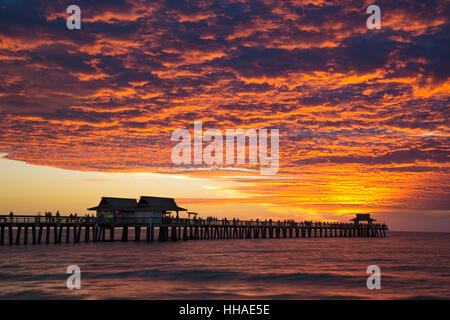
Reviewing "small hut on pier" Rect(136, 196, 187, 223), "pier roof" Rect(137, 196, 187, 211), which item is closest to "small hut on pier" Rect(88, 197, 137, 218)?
"small hut on pier" Rect(136, 196, 187, 223)

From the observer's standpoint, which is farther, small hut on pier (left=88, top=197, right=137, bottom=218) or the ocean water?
small hut on pier (left=88, top=197, right=137, bottom=218)

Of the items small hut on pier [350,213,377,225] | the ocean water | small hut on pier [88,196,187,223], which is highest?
small hut on pier [88,196,187,223]

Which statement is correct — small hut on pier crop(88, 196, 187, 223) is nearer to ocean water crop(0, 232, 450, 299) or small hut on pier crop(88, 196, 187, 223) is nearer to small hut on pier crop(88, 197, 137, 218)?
small hut on pier crop(88, 197, 137, 218)

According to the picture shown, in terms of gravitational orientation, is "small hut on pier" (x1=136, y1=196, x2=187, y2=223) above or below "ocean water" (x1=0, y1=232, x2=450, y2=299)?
above

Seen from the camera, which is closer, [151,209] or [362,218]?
[151,209]

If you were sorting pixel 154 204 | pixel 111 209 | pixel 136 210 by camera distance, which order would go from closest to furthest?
pixel 111 209
pixel 136 210
pixel 154 204

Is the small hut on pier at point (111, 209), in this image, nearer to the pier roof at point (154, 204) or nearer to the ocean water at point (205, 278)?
the pier roof at point (154, 204)

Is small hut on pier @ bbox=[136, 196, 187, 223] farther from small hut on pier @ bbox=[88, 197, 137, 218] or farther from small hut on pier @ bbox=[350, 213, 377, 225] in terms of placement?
small hut on pier @ bbox=[350, 213, 377, 225]

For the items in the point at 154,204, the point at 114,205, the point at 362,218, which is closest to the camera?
the point at 154,204

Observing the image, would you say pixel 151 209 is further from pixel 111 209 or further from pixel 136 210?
pixel 111 209

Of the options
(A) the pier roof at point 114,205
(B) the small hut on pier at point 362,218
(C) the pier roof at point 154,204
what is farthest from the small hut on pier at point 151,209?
(B) the small hut on pier at point 362,218

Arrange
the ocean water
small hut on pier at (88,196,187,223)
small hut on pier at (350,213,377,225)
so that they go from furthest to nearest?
small hut on pier at (350,213,377,225), small hut on pier at (88,196,187,223), the ocean water

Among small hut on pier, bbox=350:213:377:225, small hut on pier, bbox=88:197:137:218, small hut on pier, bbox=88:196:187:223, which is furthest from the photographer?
small hut on pier, bbox=350:213:377:225

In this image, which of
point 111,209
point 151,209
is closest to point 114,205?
point 111,209
